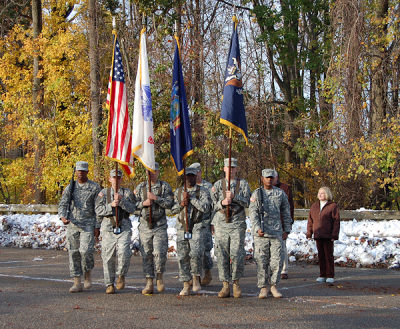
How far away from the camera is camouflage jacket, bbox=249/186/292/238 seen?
321 inches

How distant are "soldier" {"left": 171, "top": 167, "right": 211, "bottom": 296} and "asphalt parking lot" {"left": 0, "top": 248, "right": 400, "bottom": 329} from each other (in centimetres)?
38


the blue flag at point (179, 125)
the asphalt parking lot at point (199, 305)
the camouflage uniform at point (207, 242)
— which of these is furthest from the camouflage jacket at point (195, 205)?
the asphalt parking lot at point (199, 305)

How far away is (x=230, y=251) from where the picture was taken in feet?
26.6

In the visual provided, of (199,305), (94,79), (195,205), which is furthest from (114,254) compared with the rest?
(94,79)

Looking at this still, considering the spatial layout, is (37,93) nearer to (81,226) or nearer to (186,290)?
(81,226)

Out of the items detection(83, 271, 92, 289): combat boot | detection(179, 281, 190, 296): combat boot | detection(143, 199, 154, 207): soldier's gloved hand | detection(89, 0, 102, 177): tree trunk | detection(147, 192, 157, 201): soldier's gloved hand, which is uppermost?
detection(89, 0, 102, 177): tree trunk

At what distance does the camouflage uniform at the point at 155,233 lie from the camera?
830 cm

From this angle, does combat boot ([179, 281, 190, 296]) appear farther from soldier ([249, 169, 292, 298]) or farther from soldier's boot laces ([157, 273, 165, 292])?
soldier ([249, 169, 292, 298])

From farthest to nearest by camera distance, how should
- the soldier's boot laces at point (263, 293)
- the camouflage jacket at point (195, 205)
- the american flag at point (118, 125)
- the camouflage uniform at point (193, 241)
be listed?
1. the american flag at point (118, 125)
2. the camouflage jacket at point (195, 205)
3. the camouflage uniform at point (193, 241)
4. the soldier's boot laces at point (263, 293)

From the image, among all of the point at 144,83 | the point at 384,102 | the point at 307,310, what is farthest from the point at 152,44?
the point at 307,310

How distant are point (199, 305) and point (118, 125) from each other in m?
3.75

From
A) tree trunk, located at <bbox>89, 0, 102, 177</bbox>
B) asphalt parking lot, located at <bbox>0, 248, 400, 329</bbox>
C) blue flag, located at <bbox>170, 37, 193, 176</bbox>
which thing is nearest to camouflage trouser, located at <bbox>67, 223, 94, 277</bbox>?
asphalt parking lot, located at <bbox>0, 248, 400, 329</bbox>

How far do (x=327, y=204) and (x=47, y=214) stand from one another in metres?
11.6

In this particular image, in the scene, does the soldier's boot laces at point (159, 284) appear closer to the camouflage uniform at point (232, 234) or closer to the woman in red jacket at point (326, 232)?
the camouflage uniform at point (232, 234)
